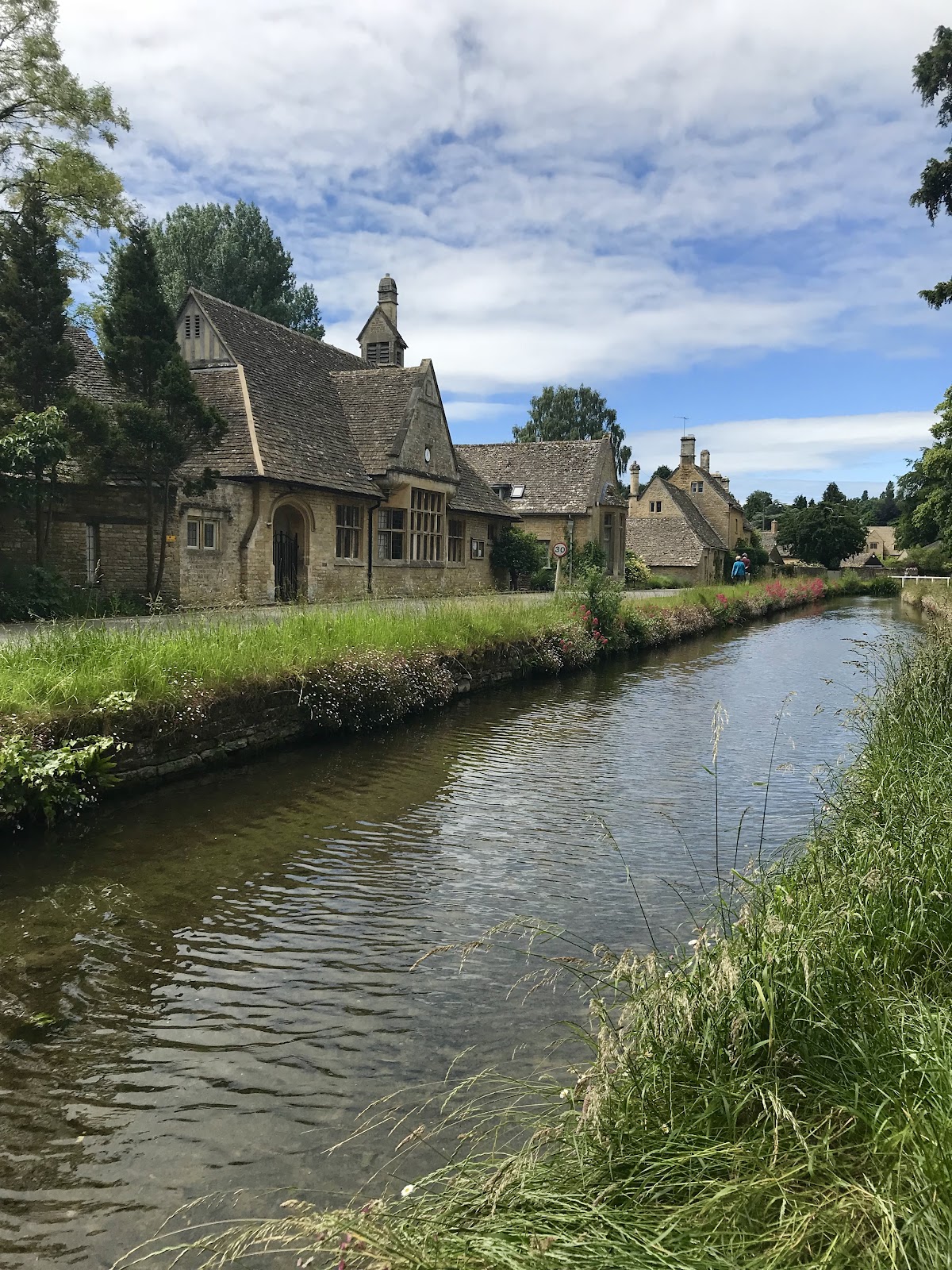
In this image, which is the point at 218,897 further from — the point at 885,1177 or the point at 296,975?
the point at 885,1177

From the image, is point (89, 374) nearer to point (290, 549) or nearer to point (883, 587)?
point (290, 549)

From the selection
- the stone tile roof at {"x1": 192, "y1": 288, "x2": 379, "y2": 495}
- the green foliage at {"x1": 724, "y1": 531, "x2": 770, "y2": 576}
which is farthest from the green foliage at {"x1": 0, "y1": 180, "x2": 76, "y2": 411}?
the green foliage at {"x1": 724, "y1": 531, "x2": 770, "y2": 576}

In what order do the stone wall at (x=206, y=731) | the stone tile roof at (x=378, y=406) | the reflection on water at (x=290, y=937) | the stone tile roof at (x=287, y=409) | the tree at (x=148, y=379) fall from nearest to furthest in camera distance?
1. the reflection on water at (x=290, y=937)
2. the stone wall at (x=206, y=731)
3. the tree at (x=148, y=379)
4. the stone tile roof at (x=287, y=409)
5. the stone tile roof at (x=378, y=406)

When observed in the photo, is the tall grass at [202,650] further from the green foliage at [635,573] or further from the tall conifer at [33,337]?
the green foliage at [635,573]

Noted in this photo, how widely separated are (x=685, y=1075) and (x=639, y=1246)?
85cm

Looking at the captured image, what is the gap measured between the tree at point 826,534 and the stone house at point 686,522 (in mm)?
8736

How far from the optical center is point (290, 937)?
590 centimetres

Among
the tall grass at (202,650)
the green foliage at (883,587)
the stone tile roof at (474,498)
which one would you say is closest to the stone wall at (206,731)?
the tall grass at (202,650)

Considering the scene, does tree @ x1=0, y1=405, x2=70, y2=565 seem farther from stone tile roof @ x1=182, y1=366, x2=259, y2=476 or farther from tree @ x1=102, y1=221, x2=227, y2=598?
stone tile roof @ x1=182, y1=366, x2=259, y2=476

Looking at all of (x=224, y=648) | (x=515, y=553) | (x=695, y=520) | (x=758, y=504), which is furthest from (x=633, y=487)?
(x=758, y=504)

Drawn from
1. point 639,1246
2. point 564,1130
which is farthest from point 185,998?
point 639,1246

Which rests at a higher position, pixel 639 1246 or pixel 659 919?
pixel 639 1246

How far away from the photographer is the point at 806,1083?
10.6 ft

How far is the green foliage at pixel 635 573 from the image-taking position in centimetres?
4931
